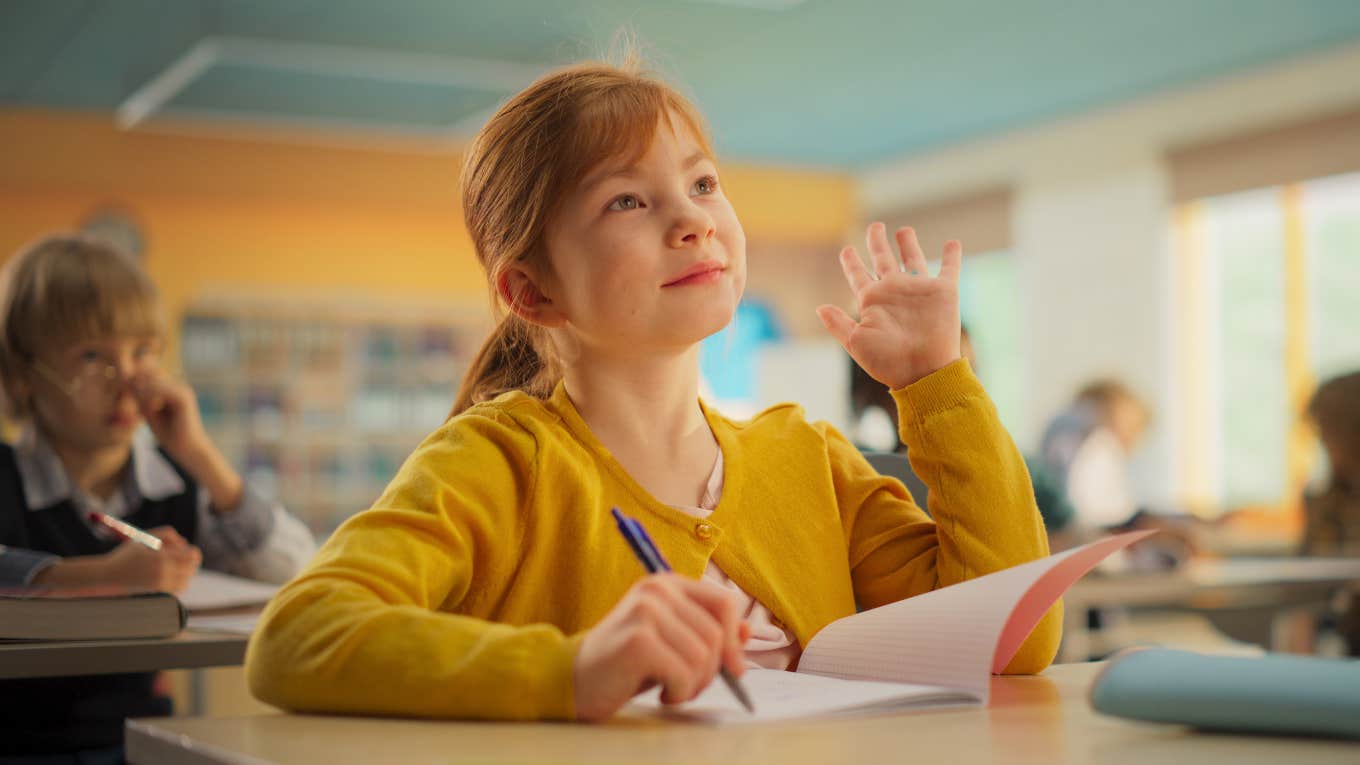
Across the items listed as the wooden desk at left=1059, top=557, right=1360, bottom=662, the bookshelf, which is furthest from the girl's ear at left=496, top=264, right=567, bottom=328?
the bookshelf

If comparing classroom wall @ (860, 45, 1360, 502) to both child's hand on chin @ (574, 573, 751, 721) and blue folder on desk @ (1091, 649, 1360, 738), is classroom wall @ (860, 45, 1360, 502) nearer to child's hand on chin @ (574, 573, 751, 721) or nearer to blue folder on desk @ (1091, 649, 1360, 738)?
blue folder on desk @ (1091, 649, 1360, 738)

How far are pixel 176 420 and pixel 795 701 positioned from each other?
1.35 m

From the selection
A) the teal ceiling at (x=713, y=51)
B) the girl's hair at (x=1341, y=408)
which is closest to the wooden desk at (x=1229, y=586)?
the girl's hair at (x=1341, y=408)

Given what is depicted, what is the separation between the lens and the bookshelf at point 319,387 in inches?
304

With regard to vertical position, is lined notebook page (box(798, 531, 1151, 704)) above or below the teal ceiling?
below

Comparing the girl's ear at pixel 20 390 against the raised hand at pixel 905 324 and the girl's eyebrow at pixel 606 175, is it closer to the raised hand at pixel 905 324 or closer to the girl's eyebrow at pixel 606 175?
the girl's eyebrow at pixel 606 175

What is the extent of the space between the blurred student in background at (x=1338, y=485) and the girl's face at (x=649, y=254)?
2373mm

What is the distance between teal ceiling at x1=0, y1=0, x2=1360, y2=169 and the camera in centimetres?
536

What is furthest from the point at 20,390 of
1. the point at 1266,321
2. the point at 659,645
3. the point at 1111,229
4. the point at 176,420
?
the point at 1111,229

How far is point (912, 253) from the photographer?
1.13 meters

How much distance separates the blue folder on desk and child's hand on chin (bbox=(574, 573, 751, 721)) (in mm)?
201

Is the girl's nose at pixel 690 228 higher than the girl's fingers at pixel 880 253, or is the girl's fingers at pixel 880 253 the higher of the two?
the girl's nose at pixel 690 228

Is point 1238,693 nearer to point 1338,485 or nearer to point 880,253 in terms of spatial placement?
point 880,253

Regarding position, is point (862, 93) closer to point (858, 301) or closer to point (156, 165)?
point (156, 165)
